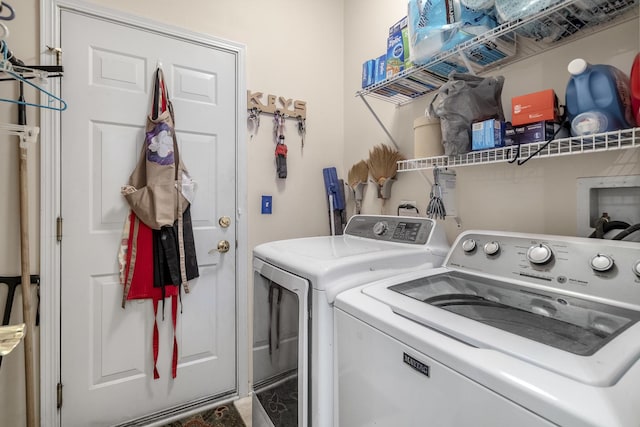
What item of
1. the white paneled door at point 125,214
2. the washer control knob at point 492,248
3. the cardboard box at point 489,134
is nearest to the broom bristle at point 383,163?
the cardboard box at point 489,134

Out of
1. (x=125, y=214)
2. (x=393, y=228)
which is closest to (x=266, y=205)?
(x=125, y=214)

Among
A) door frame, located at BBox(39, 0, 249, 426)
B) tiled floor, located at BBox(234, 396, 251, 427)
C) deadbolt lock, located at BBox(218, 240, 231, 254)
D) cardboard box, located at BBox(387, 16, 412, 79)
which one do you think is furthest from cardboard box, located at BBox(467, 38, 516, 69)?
tiled floor, located at BBox(234, 396, 251, 427)

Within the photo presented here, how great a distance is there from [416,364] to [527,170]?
1073 millimetres

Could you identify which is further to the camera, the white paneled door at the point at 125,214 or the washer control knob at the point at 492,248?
the white paneled door at the point at 125,214

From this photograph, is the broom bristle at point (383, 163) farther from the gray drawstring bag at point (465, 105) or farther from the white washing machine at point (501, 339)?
the white washing machine at point (501, 339)

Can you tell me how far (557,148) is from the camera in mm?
1028

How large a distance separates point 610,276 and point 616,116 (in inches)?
18.7

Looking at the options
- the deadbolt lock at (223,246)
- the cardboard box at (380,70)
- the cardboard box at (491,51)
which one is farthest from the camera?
the deadbolt lock at (223,246)

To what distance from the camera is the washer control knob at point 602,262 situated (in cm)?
86

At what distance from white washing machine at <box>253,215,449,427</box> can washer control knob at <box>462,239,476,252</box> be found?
5.7 inches

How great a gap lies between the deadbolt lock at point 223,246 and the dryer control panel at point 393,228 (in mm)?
785

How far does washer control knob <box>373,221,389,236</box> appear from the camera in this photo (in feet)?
5.23

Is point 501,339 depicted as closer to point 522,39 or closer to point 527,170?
point 527,170

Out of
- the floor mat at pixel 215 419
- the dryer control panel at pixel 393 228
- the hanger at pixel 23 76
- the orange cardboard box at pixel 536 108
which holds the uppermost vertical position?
the hanger at pixel 23 76
